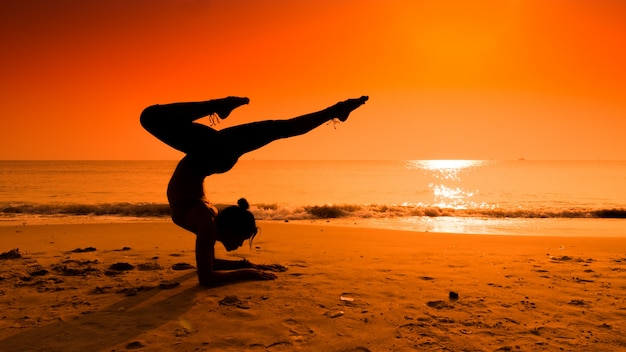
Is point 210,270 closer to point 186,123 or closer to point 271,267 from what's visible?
point 271,267

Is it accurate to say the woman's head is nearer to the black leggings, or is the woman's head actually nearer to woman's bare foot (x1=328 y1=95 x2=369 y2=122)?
the black leggings

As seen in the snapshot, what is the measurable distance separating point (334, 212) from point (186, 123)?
16.7 m

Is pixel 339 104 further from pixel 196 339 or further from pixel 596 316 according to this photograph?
pixel 596 316

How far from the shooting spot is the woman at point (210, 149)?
470 cm

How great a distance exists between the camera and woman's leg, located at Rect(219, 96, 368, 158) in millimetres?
4855

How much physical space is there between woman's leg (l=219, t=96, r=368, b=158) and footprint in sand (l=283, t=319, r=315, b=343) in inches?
77.3

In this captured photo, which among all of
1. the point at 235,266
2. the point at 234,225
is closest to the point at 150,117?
the point at 234,225

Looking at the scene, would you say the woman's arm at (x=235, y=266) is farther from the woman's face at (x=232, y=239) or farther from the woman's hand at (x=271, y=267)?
the woman's face at (x=232, y=239)

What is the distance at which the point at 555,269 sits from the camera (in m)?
6.30

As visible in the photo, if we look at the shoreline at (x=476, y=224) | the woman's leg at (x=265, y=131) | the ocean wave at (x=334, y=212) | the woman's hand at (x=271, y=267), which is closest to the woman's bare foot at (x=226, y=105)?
the woman's leg at (x=265, y=131)

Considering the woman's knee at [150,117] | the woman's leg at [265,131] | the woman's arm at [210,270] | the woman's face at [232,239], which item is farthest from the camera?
the woman's face at [232,239]

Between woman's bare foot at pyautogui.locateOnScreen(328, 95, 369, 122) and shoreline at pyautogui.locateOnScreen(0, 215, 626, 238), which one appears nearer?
woman's bare foot at pyautogui.locateOnScreen(328, 95, 369, 122)

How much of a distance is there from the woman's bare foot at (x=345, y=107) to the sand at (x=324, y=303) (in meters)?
2.05

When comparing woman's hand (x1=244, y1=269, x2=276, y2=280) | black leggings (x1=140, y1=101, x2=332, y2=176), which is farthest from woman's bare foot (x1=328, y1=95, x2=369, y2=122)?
woman's hand (x1=244, y1=269, x2=276, y2=280)
